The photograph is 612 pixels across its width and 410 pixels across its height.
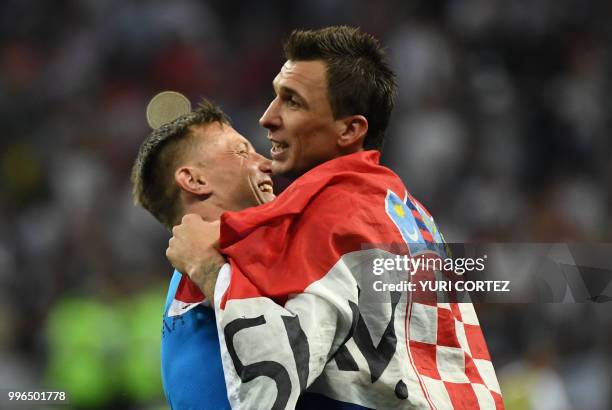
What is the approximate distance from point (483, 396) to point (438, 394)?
17 cm

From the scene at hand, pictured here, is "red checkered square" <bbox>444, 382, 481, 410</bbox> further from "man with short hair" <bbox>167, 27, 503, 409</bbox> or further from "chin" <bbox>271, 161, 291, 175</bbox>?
"chin" <bbox>271, 161, 291, 175</bbox>

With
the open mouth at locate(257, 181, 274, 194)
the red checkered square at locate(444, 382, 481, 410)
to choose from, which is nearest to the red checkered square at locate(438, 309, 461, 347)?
the red checkered square at locate(444, 382, 481, 410)

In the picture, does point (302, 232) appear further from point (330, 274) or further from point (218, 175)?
point (218, 175)

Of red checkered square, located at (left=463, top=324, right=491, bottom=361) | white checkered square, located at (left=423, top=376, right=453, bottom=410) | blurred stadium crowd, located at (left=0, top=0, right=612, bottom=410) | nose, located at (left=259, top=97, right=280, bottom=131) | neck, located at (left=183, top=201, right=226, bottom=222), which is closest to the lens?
white checkered square, located at (left=423, top=376, right=453, bottom=410)

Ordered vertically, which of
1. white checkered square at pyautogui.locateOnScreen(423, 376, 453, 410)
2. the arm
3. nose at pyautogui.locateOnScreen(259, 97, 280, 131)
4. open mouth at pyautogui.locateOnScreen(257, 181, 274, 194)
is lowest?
white checkered square at pyautogui.locateOnScreen(423, 376, 453, 410)

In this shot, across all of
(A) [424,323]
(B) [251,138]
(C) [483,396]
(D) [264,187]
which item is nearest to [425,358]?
(A) [424,323]

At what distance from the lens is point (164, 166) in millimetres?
3031

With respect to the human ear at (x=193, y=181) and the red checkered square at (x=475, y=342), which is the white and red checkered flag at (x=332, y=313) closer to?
the red checkered square at (x=475, y=342)

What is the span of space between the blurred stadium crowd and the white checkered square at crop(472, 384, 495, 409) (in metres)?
2.64

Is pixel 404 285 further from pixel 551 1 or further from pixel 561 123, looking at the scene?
pixel 551 1

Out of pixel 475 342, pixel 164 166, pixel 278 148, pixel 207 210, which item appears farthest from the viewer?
pixel 164 166

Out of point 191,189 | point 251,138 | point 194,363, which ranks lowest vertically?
point 194,363

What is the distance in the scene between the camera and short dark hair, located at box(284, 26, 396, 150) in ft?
8.51

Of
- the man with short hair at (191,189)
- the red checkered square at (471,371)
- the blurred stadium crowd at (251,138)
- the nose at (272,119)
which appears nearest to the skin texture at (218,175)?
the man with short hair at (191,189)
